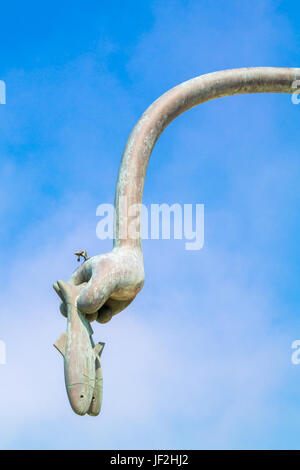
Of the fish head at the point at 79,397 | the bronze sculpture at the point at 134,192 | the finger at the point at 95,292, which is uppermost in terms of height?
the bronze sculpture at the point at 134,192

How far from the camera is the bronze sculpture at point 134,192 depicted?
304 inches

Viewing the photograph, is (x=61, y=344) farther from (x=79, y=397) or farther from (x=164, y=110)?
(x=164, y=110)

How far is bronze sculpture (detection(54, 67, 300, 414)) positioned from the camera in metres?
7.71

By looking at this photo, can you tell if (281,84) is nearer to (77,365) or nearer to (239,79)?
(239,79)

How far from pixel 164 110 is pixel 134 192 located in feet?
3.70

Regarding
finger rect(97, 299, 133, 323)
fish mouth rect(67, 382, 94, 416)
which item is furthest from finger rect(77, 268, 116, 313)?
fish mouth rect(67, 382, 94, 416)

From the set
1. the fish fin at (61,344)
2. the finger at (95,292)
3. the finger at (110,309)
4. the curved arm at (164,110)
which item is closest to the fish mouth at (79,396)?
the fish fin at (61,344)

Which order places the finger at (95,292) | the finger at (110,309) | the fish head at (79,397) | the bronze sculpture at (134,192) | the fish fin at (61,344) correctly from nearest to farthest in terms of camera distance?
1. the fish head at (79,397)
2. the fish fin at (61,344)
3. the finger at (95,292)
4. the bronze sculpture at (134,192)
5. the finger at (110,309)

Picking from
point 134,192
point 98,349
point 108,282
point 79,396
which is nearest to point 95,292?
point 108,282

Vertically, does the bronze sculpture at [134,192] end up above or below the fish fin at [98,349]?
above

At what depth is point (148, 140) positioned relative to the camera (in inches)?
339

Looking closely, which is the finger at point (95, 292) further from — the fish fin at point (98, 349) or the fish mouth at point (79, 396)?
the fish mouth at point (79, 396)

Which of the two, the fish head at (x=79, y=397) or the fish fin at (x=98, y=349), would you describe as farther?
the fish fin at (x=98, y=349)

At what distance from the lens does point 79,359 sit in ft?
24.0
